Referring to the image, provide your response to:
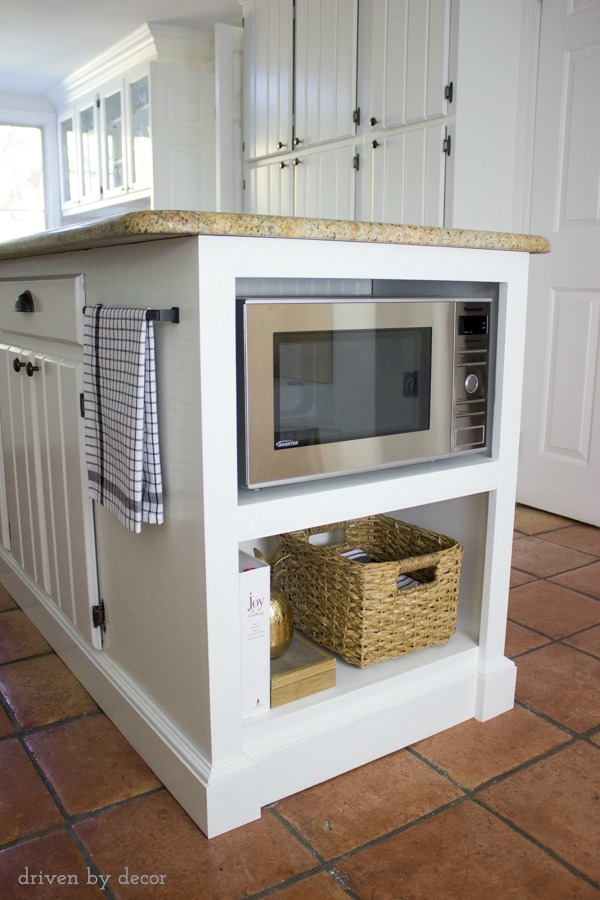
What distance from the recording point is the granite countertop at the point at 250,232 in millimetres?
1040

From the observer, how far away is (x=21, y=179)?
18.3 ft

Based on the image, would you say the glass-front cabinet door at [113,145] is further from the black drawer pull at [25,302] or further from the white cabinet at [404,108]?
the black drawer pull at [25,302]

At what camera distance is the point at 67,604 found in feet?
5.79

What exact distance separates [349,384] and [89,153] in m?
4.36

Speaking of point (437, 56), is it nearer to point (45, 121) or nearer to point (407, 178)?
point (407, 178)

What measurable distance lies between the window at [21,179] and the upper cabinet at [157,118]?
3.28 feet

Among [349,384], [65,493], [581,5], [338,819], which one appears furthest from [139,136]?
[338,819]

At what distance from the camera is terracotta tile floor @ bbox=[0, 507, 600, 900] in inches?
45.3

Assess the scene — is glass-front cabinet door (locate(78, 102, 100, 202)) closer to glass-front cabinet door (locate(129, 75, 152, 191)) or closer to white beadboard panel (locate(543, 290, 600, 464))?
glass-front cabinet door (locate(129, 75, 152, 191))

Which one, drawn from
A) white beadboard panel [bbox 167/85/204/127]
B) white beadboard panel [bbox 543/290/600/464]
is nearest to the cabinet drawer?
white beadboard panel [bbox 543/290/600/464]

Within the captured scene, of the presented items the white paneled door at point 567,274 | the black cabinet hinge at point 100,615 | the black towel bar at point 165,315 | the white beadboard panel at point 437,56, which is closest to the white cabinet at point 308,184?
the white beadboard panel at point 437,56

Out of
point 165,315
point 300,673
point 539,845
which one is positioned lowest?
point 539,845

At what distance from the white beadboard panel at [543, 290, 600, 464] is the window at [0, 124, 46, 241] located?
13.1 ft

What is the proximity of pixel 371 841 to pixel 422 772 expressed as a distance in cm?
22
